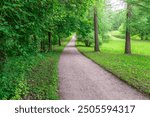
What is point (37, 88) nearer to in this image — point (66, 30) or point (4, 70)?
point (4, 70)

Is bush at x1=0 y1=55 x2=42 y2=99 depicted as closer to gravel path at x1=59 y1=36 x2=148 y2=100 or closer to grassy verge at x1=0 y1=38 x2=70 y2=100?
grassy verge at x1=0 y1=38 x2=70 y2=100

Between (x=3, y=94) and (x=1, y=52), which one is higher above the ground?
(x=1, y=52)

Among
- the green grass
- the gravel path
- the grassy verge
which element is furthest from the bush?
the gravel path

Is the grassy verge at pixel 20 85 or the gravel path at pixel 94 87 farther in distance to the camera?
the gravel path at pixel 94 87

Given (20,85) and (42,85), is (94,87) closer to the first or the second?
(42,85)

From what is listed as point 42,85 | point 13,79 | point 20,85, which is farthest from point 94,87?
point 13,79

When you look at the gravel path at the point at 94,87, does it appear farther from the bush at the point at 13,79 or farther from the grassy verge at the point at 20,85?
the bush at the point at 13,79

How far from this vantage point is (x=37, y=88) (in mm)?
11195

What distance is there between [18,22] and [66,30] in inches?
907

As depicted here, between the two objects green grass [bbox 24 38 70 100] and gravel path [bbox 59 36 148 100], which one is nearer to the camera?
green grass [bbox 24 38 70 100]

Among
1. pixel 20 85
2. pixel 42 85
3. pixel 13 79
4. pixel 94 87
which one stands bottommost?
pixel 94 87

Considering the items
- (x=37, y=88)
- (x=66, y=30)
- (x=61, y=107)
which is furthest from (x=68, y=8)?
(x=66, y=30)

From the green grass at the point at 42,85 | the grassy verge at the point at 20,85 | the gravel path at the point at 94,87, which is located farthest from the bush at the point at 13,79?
the gravel path at the point at 94,87

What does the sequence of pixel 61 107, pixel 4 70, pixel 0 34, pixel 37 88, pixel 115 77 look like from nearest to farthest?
pixel 61 107 < pixel 0 34 < pixel 4 70 < pixel 37 88 < pixel 115 77
